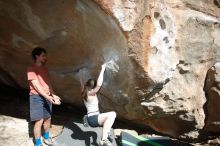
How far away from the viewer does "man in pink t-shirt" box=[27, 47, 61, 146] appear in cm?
626

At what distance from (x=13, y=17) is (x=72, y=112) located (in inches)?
83.0

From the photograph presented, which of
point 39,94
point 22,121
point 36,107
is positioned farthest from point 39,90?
point 22,121

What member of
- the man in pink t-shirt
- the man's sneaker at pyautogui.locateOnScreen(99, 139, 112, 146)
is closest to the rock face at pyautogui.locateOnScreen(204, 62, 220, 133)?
the man's sneaker at pyautogui.locateOnScreen(99, 139, 112, 146)

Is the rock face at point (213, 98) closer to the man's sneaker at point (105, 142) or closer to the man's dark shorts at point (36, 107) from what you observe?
the man's sneaker at point (105, 142)

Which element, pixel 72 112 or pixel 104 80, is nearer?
pixel 104 80

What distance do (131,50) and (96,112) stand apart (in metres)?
1.08

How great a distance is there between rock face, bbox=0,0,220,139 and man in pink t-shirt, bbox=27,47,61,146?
0.81 meters

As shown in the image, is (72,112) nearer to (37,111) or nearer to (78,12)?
(37,111)

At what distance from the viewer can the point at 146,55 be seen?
639 cm

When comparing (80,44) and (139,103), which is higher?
(80,44)

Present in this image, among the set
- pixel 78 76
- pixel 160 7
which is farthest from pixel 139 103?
pixel 160 7

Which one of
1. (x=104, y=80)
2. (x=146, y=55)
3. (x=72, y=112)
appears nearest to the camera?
(x=146, y=55)

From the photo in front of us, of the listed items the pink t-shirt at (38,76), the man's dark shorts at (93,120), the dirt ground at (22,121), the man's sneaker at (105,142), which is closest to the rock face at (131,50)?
the dirt ground at (22,121)

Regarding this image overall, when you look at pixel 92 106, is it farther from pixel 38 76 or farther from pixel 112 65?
pixel 38 76
